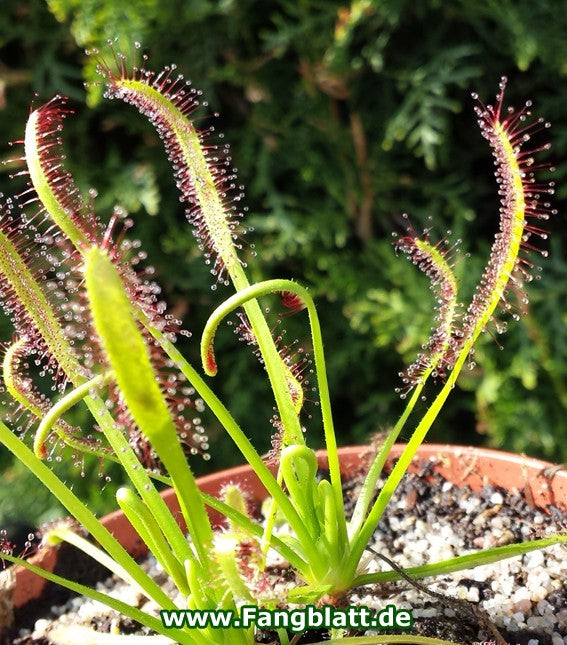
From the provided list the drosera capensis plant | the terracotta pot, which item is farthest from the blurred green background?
the drosera capensis plant

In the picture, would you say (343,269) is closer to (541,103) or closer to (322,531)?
(541,103)

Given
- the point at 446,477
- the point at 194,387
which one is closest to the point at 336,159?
the point at 446,477

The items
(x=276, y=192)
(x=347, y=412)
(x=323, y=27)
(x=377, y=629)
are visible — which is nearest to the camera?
(x=377, y=629)

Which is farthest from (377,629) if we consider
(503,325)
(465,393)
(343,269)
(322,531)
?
(465,393)

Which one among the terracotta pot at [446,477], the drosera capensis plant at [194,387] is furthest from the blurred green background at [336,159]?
the drosera capensis plant at [194,387]

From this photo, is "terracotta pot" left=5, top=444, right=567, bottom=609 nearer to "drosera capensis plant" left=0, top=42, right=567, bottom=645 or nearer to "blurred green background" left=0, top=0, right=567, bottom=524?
"drosera capensis plant" left=0, top=42, right=567, bottom=645

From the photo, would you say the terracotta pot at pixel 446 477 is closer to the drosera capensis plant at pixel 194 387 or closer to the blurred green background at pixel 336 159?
the drosera capensis plant at pixel 194 387
